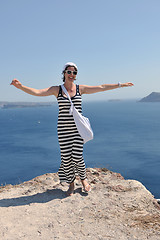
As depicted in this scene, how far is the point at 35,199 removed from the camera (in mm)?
4672

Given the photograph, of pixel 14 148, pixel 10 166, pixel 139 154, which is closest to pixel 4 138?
pixel 14 148

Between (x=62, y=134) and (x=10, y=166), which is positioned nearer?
(x=62, y=134)

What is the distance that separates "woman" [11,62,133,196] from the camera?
14.6ft

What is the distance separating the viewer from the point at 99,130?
7288 centimetres

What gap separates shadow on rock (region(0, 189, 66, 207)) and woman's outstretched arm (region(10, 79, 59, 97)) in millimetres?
2253

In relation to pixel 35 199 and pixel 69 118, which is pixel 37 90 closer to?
pixel 69 118

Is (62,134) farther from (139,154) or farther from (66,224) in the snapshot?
(139,154)

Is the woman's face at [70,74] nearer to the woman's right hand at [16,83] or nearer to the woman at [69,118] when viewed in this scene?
the woman at [69,118]

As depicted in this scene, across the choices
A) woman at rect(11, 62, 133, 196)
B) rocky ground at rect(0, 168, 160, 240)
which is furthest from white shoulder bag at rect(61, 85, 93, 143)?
rocky ground at rect(0, 168, 160, 240)

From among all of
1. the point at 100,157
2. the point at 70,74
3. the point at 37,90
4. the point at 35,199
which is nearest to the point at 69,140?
the point at 37,90

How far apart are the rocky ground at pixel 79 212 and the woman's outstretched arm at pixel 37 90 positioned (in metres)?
2.26

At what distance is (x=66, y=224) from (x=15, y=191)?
212 centimetres

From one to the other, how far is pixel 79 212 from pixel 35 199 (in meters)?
1.18

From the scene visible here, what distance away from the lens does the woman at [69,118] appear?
→ 4441 mm
